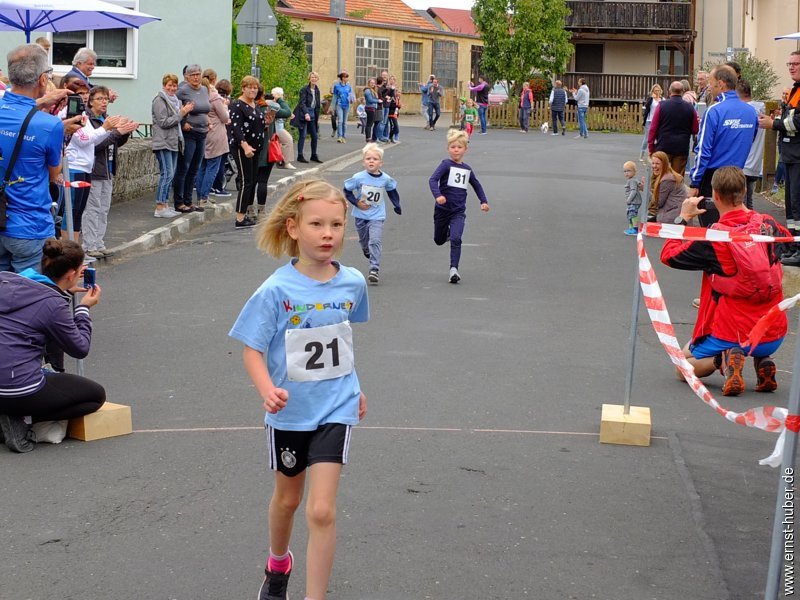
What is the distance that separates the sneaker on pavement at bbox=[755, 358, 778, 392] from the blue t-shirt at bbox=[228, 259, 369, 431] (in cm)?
474

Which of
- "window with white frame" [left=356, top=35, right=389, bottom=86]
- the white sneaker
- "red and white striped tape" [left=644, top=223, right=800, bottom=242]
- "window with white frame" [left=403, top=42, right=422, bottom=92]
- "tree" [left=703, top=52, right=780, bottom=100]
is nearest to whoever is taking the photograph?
"red and white striped tape" [left=644, top=223, right=800, bottom=242]

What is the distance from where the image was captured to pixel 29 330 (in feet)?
22.4

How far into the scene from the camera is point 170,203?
59.3ft

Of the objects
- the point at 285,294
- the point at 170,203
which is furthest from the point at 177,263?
the point at 285,294

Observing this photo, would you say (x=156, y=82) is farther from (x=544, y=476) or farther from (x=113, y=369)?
(x=544, y=476)

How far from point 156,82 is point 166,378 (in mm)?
17126

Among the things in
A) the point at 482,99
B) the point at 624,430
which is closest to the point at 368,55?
the point at 482,99

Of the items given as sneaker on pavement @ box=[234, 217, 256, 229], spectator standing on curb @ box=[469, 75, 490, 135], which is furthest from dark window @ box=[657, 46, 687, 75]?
sneaker on pavement @ box=[234, 217, 256, 229]

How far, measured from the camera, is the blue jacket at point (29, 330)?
671 cm

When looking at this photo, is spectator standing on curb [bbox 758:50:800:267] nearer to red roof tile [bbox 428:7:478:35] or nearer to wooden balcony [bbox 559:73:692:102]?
wooden balcony [bbox 559:73:692:102]

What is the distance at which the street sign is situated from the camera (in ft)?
68.9

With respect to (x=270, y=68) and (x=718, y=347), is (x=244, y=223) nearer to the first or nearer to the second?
(x=718, y=347)

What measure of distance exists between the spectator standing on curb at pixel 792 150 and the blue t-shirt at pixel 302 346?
9.50 metres
